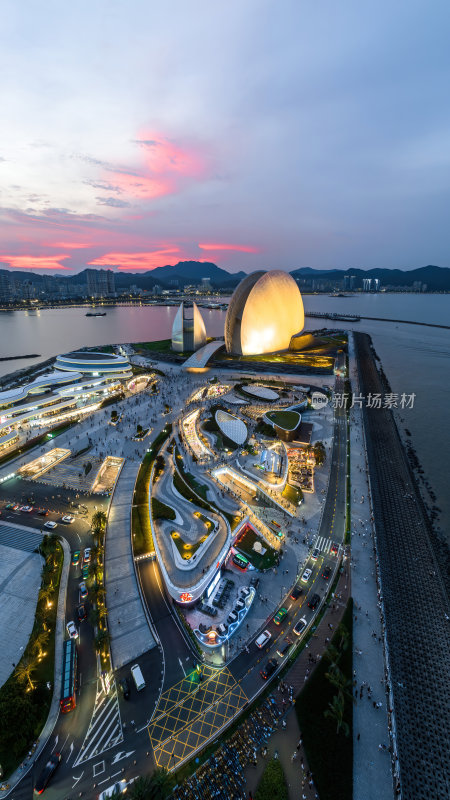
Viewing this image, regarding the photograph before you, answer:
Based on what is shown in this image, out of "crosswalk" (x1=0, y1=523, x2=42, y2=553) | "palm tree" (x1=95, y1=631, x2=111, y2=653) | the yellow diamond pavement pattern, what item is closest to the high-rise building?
"crosswalk" (x1=0, y1=523, x2=42, y2=553)

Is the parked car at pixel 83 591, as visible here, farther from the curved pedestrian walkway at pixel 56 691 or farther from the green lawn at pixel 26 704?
the green lawn at pixel 26 704

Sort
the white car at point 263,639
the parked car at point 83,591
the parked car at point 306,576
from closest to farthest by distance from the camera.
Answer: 1. the white car at point 263,639
2. the parked car at point 83,591
3. the parked car at point 306,576

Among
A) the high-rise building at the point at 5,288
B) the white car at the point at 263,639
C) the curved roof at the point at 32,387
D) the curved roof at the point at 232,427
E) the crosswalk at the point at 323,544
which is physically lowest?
the white car at the point at 263,639

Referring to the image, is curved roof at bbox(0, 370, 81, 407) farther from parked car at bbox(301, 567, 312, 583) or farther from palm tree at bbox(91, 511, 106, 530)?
parked car at bbox(301, 567, 312, 583)

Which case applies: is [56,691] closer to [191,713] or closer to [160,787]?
[191,713]

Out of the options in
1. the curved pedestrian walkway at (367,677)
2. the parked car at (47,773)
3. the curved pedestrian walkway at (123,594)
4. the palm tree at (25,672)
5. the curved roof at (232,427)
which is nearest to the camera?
the parked car at (47,773)

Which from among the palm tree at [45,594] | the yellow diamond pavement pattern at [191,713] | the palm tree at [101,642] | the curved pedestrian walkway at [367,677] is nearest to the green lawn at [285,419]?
the curved pedestrian walkway at [367,677]
